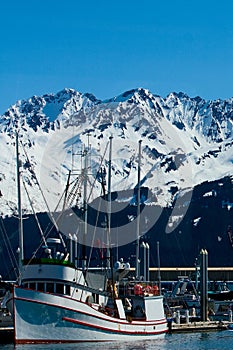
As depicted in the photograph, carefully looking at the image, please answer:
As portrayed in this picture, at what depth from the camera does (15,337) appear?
230ft

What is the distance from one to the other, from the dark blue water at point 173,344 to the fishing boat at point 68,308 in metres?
0.88

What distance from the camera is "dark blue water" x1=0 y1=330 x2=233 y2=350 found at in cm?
7031

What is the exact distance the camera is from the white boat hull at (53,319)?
6994cm

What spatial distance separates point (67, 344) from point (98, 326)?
135 inches

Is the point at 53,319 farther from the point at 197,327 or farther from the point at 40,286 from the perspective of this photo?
the point at 197,327

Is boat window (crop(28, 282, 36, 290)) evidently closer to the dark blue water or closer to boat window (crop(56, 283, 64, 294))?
boat window (crop(56, 283, 64, 294))

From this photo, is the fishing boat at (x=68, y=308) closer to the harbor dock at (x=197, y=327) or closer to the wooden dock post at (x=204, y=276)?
the harbor dock at (x=197, y=327)

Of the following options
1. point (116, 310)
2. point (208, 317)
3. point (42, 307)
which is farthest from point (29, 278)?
point (208, 317)

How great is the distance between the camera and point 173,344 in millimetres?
79000

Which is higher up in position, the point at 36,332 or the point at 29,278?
the point at 29,278

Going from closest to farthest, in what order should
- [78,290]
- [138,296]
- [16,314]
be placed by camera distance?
[16,314] < [78,290] < [138,296]

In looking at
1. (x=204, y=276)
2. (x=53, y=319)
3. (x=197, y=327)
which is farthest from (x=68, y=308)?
(x=204, y=276)

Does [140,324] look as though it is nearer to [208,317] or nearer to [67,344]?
[67,344]

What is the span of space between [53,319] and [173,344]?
13.9 meters
